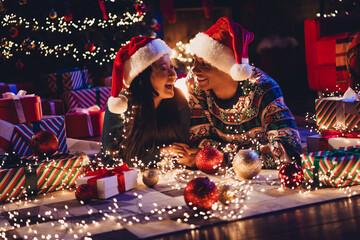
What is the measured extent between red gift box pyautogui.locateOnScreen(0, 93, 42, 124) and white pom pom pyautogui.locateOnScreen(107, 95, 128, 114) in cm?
76

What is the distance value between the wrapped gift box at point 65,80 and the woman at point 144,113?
6.59 feet

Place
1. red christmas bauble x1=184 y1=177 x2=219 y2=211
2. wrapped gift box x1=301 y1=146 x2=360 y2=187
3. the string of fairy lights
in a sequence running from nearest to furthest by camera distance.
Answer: red christmas bauble x1=184 y1=177 x2=219 y2=211
wrapped gift box x1=301 y1=146 x2=360 y2=187
the string of fairy lights

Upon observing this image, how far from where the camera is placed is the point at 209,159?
2258 mm

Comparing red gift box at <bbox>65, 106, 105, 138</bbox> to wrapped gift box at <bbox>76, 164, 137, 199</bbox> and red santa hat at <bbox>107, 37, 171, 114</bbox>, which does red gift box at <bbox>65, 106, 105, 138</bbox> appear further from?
wrapped gift box at <bbox>76, 164, 137, 199</bbox>

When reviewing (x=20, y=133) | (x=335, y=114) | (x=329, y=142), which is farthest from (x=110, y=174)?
(x=335, y=114)

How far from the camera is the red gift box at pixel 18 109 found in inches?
113

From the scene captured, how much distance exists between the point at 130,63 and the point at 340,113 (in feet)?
4.11

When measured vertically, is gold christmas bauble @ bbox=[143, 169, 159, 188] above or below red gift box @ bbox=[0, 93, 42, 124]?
below

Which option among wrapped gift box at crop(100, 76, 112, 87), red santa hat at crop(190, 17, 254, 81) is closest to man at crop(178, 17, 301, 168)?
red santa hat at crop(190, 17, 254, 81)

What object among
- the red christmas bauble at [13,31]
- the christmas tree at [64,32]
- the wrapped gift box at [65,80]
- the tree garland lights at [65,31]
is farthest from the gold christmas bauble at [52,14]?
the wrapped gift box at [65,80]

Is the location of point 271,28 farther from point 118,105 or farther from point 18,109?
point 118,105

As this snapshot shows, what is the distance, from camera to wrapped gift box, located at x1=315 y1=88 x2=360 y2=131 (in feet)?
8.74

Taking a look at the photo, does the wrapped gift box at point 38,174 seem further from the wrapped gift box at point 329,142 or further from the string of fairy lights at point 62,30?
the string of fairy lights at point 62,30

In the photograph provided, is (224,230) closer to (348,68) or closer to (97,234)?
(97,234)
